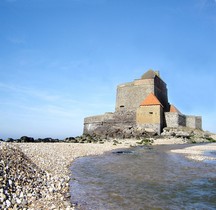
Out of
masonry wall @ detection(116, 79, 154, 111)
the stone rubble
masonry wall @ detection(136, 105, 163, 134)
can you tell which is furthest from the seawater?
masonry wall @ detection(116, 79, 154, 111)

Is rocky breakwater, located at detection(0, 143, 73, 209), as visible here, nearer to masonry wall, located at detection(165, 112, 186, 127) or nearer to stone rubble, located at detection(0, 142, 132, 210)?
stone rubble, located at detection(0, 142, 132, 210)

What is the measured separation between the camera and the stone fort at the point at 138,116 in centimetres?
4534

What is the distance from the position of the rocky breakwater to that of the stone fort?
36244mm

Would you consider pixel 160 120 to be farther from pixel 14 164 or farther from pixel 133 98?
pixel 14 164

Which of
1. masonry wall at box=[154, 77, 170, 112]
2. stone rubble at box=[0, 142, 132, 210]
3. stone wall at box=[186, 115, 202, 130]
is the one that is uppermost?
masonry wall at box=[154, 77, 170, 112]

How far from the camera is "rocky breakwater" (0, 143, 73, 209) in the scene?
617 cm

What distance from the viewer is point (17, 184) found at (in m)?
7.19

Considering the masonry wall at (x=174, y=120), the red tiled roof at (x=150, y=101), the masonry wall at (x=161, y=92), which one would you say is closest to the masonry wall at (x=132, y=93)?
the masonry wall at (x=161, y=92)

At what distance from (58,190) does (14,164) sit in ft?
6.74

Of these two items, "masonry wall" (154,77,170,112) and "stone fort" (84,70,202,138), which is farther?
"masonry wall" (154,77,170,112)

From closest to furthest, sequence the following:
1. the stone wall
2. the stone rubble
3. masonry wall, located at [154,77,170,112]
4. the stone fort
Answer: the stone rubble, the stone fort, the stone wall, masonry wall, located at [154,77,170,112]

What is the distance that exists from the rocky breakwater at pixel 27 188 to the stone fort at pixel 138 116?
3624 cm

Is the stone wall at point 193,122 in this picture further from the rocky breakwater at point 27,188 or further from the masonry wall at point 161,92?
Result: the rocky breakwater at point 27,188

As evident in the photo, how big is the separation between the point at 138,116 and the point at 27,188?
4067 cm
